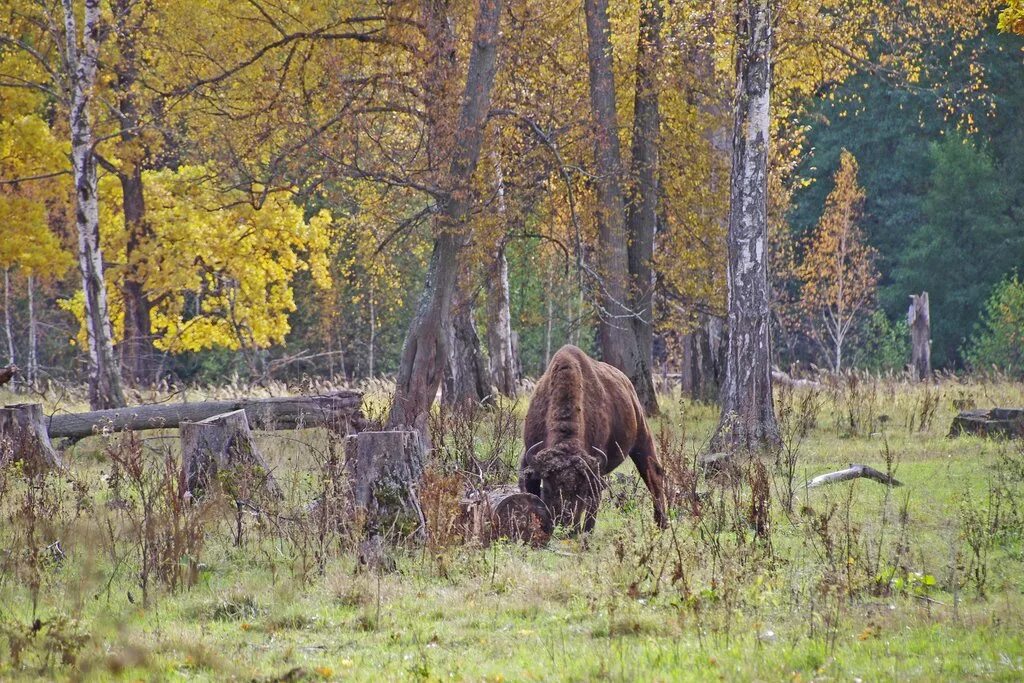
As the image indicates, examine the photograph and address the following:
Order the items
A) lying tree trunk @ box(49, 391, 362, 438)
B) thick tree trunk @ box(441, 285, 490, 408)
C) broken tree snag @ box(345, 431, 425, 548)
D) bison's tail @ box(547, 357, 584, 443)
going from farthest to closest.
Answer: thick tree trunk @ box(441, 285, 490, 408) < lying tree trunk @ box(49, 391, 362, 438) < bison's tail @ box(547, 357, 584, 443) < broken tree snag @ box(345, 431, 425, 548)

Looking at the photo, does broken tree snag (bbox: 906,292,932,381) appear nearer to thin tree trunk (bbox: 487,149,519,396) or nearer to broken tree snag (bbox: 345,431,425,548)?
thin tree trunk (bbox: 487,149,519,396)

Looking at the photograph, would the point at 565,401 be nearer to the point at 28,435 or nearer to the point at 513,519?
the point at 513,519

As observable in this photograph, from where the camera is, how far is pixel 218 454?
1021 cm

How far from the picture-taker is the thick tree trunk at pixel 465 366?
66.3ft

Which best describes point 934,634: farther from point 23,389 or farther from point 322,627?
point 23,389

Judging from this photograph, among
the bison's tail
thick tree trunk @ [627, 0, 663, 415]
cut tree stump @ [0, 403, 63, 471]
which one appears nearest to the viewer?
the bison's tail

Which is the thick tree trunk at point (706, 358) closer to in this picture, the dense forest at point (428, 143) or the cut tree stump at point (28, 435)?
the dense forest at point (428, 143)

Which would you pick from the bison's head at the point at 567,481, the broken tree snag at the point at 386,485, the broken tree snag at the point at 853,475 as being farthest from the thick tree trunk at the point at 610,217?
the broken tree snag at the point at 386,485

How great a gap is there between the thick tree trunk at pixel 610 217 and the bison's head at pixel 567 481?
30.5ft

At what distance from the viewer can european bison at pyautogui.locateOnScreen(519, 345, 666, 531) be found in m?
9.24

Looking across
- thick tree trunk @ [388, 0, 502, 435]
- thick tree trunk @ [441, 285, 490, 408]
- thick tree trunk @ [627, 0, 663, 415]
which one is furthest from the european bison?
thick tree trunk @ [441, 285, 490, 408]

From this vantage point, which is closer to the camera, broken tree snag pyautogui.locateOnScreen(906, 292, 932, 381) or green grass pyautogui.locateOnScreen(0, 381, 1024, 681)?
green grass pyautogui.locateOnScreen(0, 381, 1024, 681)

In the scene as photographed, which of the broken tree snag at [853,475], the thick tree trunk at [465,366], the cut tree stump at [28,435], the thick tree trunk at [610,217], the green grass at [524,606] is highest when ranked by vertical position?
the thick tree trunk at [610,217]

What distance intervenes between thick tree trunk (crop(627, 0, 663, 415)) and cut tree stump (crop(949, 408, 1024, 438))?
4976 millimetres
